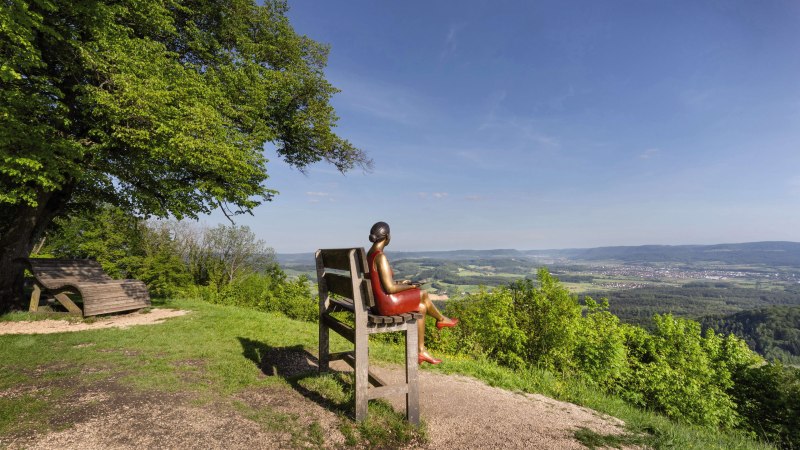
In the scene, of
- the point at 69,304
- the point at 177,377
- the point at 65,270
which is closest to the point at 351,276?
the point at 177,377

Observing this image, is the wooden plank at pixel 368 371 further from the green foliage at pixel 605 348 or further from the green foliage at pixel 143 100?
the green foliage at pixel 143 100

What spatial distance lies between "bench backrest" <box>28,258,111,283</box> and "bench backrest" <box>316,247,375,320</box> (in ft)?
37.1

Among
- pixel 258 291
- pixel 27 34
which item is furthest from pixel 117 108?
pixel 258 291

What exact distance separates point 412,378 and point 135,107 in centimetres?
1005

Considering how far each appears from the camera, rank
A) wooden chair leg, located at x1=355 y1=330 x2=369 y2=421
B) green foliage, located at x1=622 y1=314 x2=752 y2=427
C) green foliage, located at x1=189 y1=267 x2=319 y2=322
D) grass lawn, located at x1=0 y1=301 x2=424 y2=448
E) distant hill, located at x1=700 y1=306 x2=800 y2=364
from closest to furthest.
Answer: grass lawn, located at x1=0 y1=301 x2=424 y2=448 → wooden chair leg, located at x1=355 y1=330 x2=369 y2=421 → green foliage, located at x1=622 y1=314 x2=752 y2=427 → green foliage, located at x1=189 y1=267 x2=319 y2=322 → distant hill, located at x1=700 y1=306 x2=800 y2=364

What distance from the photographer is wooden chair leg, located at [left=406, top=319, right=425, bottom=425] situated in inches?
184

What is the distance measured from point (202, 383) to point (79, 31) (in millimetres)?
10927

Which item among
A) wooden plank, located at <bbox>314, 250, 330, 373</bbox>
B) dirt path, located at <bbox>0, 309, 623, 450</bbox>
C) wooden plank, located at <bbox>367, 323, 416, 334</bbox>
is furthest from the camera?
wooden plank, located at <bbox>314, 250, 330, 373</bbox>

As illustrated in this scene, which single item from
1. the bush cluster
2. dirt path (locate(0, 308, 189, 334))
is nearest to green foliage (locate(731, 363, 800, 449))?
the bush cluster

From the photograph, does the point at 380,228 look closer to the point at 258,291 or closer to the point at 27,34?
the point at 27,34

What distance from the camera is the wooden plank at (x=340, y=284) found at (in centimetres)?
480

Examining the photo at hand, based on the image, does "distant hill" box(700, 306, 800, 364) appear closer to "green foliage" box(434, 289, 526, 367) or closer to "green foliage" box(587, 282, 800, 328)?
"green foliage" box(587, 282, 800, 328)

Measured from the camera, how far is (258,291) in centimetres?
1784

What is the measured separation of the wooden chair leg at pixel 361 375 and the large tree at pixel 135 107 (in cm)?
832
